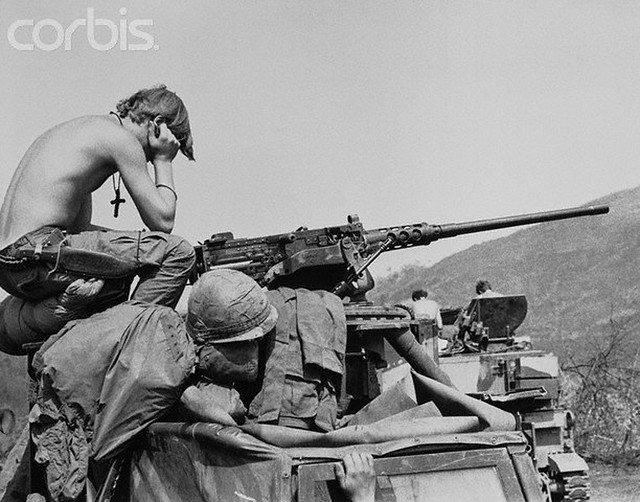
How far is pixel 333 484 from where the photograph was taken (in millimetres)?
3398

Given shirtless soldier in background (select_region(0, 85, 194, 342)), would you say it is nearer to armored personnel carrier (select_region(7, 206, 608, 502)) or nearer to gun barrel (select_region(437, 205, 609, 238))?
armored personnel carrier (select_region(7, 206, 608, 502))

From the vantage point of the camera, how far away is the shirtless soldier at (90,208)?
15.0ft

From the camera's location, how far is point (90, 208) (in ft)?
17.2

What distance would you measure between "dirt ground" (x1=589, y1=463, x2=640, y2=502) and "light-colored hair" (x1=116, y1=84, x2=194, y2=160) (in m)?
9.44

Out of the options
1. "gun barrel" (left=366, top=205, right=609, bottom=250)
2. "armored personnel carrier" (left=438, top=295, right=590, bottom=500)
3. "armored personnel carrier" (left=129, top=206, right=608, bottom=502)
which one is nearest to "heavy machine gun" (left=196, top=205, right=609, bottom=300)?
"armored personnel carrier" (left=129, top=206, right=608, bottom=502)

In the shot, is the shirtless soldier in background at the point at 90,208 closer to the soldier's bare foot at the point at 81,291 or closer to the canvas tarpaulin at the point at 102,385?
the soldier's bare foot at the point at 81,291

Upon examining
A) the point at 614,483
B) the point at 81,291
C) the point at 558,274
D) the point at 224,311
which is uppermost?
the point at 558,274

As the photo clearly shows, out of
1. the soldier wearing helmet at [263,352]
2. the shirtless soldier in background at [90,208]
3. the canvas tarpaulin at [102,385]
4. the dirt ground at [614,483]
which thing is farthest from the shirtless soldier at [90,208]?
the dirt ground at [614,483]

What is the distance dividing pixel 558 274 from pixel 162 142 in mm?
29501

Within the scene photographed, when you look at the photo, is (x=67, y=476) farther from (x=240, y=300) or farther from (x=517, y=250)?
(x=517, y=250)

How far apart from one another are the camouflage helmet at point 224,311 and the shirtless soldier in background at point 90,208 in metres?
0.67

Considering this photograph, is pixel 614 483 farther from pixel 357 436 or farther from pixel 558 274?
pixel 558 274

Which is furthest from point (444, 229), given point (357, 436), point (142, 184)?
point (357, 436)

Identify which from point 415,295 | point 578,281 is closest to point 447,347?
point 415,295
